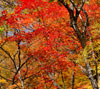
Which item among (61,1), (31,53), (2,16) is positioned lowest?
(31,53)

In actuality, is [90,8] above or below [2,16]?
above

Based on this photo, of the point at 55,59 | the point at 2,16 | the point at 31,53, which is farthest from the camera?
the point at 55,59

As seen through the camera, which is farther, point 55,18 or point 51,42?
point 55,18

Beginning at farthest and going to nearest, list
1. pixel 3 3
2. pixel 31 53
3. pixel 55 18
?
1. pixel 55 18
2. pixel 31 53
3. pixel 3 3

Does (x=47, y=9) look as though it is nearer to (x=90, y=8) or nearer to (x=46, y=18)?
(x=46, y=18)

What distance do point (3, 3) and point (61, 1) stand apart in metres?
3.05

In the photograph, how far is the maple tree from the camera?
7.09 m

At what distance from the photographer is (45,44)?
9969 mm

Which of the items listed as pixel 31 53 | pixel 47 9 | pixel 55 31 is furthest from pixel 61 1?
pixel 47 9

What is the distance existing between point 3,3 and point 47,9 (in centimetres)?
826

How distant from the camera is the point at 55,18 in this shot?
39.1 ft

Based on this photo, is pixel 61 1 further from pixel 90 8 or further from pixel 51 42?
pixel 90 8

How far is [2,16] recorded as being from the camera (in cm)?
569

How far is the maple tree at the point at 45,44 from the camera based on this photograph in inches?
279
